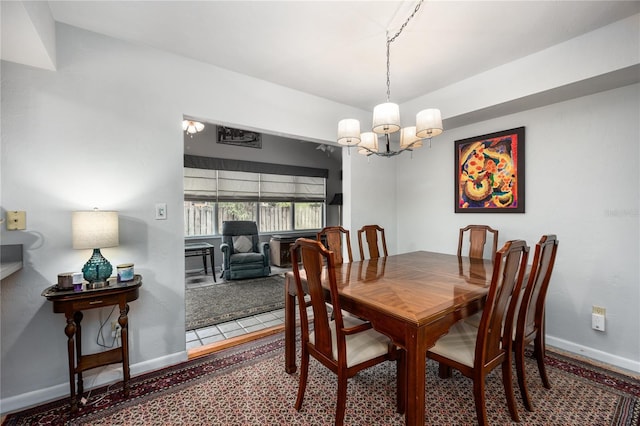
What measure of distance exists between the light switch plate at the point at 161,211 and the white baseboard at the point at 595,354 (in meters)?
3.55

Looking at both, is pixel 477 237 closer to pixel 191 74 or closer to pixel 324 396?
pixel 324 396

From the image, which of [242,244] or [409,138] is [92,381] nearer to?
[409,138]

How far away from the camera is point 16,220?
1.77m

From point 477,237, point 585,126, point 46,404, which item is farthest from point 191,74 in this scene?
point 585,126

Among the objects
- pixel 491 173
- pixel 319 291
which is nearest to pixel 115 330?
pixel 319 291

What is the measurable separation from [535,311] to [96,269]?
2924mm

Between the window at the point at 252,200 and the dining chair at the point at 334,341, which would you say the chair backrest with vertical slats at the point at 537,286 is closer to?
the dining chair at the point at 334,341

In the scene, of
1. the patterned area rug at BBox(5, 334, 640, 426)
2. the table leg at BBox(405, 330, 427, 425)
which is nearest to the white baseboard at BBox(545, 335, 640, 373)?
the patterned area rug at BBox(5, 334, 640, 426)

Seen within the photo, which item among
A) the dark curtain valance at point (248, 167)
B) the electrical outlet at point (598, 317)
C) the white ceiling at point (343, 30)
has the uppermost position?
the white ceiling at point (343, 30)

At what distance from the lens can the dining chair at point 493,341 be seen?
1383 millimetres

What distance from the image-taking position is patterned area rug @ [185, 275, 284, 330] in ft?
10.7

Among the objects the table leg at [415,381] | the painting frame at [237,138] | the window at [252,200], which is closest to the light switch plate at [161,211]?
the table leg at [415,381]

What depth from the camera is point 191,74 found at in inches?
94.2

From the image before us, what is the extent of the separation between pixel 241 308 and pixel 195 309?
0.57m
